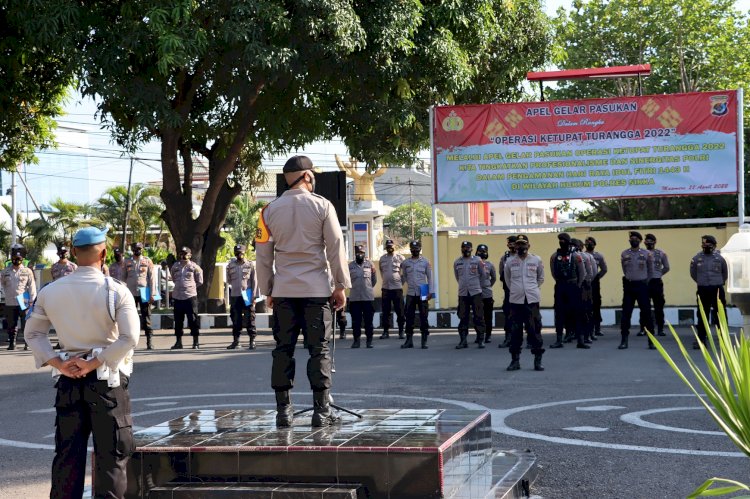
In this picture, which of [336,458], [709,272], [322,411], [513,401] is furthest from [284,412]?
[709,272]

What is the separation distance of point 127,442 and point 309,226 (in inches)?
86.4

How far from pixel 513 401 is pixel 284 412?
167 inches

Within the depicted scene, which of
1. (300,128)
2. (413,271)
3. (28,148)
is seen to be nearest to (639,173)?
(413,271)

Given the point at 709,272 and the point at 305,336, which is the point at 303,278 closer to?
the point at 305,336

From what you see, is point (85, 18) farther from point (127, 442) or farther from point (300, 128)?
point (127, 442)

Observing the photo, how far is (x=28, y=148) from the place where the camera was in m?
26.4

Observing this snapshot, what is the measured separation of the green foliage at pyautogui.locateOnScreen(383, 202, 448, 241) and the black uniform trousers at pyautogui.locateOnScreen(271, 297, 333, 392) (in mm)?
74903

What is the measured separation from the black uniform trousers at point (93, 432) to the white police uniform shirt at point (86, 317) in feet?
0.56

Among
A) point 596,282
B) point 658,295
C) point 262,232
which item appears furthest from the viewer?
point 596,282

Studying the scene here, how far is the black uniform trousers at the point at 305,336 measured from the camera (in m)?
7.16

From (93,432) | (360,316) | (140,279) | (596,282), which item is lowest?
(93,432)

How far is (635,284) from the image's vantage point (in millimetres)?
17562

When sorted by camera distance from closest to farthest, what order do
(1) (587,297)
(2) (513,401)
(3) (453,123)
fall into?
(2) (513,401) → (1) (587,297) → (3) (453,123)

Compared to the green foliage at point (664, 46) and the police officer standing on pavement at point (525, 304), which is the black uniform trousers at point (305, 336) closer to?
the police officer standing on pavement at point (525, 304)
